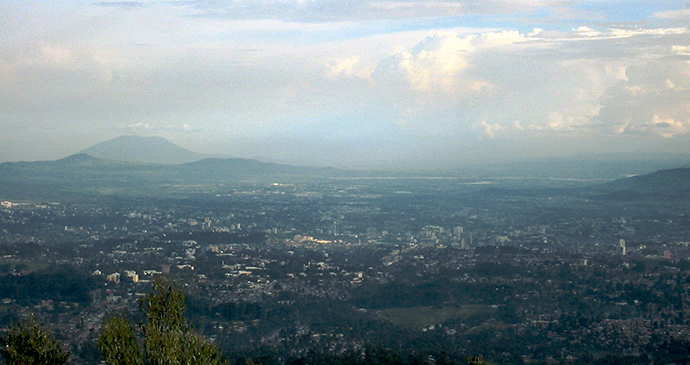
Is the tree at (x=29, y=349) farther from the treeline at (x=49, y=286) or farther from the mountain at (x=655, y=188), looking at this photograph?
the mountain at (x=655, y=188)

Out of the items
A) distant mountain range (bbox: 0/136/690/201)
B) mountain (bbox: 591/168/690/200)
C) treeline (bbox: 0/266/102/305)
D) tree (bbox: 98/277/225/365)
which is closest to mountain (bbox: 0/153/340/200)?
distant mountain range (bbox: 0/136/690/201)

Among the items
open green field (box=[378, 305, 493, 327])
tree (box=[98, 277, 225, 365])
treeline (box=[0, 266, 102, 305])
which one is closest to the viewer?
tree (box=[98, 277, 225, 365])

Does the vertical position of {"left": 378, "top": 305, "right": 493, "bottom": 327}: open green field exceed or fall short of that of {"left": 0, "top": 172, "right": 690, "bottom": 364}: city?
it falls short

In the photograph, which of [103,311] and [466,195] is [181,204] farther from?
[103,311]

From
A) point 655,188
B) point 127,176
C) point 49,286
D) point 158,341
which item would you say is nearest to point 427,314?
point 49,286

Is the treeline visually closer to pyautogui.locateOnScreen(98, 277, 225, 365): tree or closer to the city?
the city

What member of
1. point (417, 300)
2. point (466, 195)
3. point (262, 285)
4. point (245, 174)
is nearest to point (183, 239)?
point (262, 285)

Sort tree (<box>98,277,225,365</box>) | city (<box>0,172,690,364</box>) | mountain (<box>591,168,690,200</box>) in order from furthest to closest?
1. mountain (<box>591,168,690,200</box>)
2. city (<box>0,172,690,364</box>)
3. tree (<box>98,277,225,365</box>)
